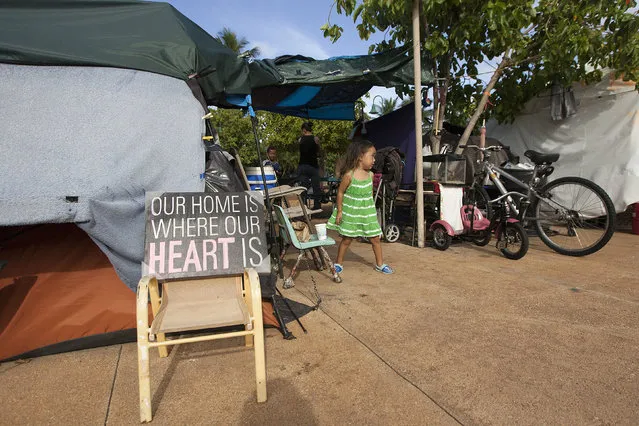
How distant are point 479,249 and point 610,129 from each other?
424 centimetres

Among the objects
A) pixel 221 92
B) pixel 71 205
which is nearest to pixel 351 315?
pixel 71 205

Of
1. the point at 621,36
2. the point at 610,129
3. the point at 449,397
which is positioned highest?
the point at 621,36

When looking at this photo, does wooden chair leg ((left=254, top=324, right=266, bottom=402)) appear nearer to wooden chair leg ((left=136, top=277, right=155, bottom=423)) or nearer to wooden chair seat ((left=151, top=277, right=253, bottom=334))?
wooden chair seat ((left=151, top=277, right=253, bottom=334))

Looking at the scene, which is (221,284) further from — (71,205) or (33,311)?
(33,311)

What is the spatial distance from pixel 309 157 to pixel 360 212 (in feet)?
14.8

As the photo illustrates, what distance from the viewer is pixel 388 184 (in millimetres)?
5980

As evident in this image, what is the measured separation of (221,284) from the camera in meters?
2.73

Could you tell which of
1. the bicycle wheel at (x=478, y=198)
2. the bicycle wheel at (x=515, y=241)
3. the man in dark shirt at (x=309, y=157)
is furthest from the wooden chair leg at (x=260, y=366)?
the man in dark shirt at (x=309, y=157)

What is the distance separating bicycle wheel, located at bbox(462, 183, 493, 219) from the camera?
5566mm

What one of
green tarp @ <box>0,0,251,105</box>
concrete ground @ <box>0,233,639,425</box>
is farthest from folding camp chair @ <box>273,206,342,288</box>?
green tarp @ <box>0,0,251,105</box>

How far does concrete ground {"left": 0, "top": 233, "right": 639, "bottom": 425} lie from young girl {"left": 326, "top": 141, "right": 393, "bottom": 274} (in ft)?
2.81

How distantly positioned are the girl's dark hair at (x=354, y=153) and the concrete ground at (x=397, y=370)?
5.18 ft

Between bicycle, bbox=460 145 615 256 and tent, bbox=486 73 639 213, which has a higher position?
tent, bbox=486 73 639 213

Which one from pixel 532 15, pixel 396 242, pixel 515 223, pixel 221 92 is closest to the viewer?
pixel 221 92
